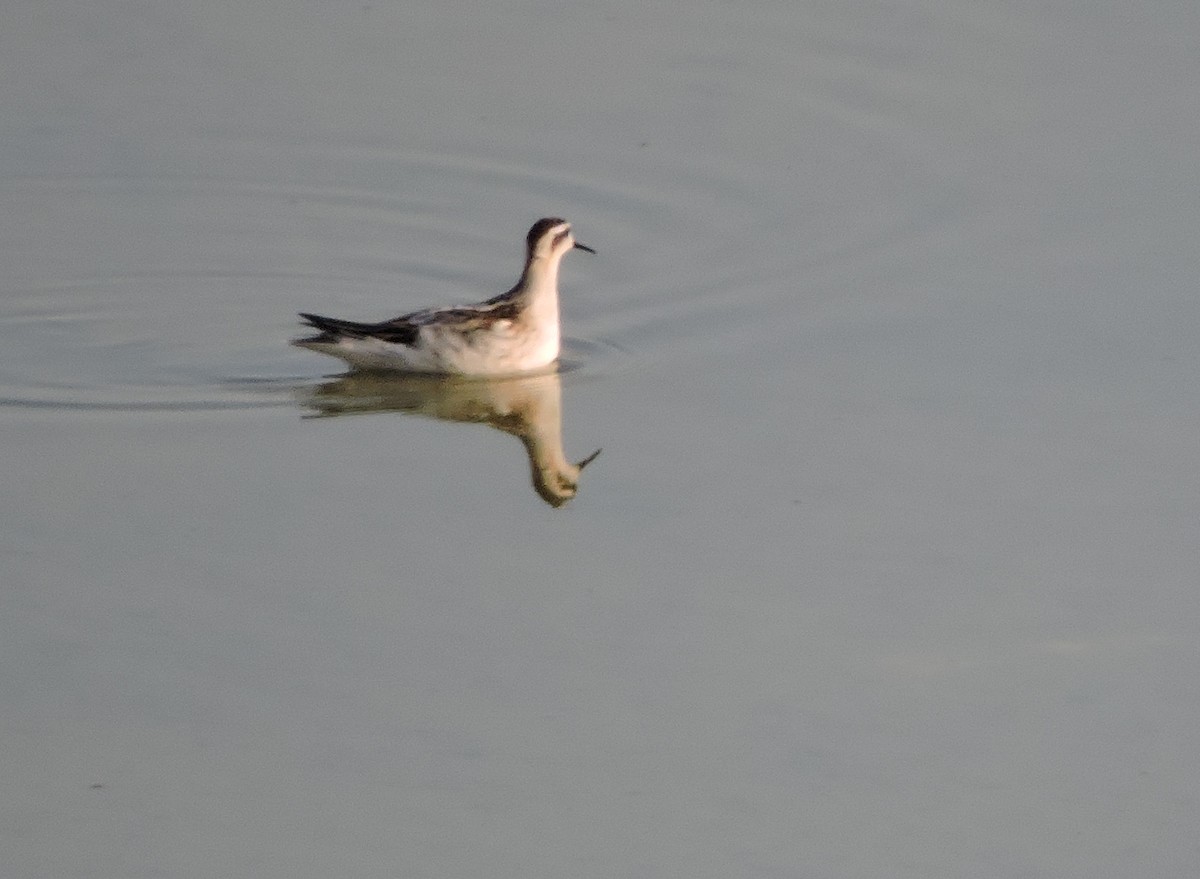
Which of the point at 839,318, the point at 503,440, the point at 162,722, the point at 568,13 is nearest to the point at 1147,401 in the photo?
the point at 839,318

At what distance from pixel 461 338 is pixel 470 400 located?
0.86ft

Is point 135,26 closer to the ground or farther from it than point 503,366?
farther from it

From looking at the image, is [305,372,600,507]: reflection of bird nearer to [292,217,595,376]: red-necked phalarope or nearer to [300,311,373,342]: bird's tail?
[292,217,595,376]: red-necked phalarope

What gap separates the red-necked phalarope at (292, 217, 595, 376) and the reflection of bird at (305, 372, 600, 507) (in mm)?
62

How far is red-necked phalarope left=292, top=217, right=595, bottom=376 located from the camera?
1007 centimetres

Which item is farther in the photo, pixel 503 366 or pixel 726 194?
pixel 726 194

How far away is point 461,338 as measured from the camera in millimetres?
10109

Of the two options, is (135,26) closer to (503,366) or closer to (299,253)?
(299,253)

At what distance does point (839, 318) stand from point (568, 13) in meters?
3.95

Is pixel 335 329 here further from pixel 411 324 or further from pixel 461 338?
pixel 461 338

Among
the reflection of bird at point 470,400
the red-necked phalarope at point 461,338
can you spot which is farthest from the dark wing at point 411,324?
the reflection of bird at point 470,400

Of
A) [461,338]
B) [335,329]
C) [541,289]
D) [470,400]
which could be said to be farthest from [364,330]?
[541,289]

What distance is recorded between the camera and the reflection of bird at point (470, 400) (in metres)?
9.65

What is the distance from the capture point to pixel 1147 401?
31.1ft
